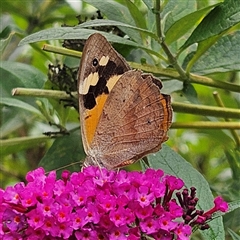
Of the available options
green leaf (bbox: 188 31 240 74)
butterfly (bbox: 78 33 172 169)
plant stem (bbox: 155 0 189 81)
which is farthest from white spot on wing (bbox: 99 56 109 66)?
green leaf (bbox: 188 31 240 74)

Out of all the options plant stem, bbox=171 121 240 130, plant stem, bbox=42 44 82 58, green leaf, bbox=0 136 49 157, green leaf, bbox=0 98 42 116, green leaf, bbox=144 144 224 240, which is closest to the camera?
green leaf, bbox=144 144 224 240

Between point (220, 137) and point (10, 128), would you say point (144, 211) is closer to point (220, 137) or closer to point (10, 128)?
point (220, 137)

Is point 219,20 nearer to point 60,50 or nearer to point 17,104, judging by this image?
point 60,50

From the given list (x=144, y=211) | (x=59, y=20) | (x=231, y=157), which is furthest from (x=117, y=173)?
(x=59, y=20)

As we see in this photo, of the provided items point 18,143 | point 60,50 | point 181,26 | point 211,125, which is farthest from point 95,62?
point 18,143

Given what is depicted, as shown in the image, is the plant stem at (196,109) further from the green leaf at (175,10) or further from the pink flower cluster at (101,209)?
the pink flower cluster at (101,209)

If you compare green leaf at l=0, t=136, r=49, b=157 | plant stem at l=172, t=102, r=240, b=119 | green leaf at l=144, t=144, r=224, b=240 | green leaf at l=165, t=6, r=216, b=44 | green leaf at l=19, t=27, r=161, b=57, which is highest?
green leaf at l=19, t=27, r=161, b=57

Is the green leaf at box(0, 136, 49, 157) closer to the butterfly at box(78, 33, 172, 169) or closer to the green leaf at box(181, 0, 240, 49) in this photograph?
the butterfly at box(78, 33, 172, 169)
